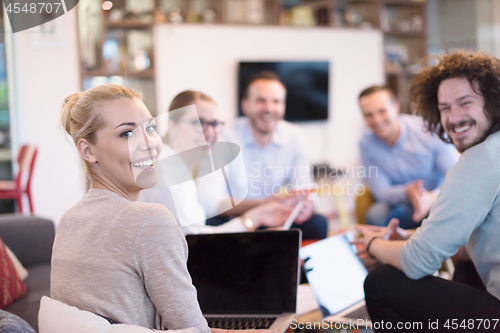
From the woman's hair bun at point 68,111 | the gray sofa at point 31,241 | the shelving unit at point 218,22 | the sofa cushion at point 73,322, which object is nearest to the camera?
the sofa cushion at point 73,322

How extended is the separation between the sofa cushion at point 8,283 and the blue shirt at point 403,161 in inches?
81.2

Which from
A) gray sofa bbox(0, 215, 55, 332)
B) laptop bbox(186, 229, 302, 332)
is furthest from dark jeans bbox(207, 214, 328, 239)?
gray sofa bbox(0, 215, 55, 332)

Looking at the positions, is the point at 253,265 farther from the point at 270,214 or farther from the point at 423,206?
the point at 423,206

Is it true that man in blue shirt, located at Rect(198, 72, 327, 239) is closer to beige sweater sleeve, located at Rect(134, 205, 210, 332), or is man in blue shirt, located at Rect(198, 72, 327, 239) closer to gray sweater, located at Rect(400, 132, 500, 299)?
gray sweater, located at Rect(400, 132, 500, 299)

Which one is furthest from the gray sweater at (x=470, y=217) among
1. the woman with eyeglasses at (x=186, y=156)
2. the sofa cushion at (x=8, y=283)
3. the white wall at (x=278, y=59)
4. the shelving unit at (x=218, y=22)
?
the white wall at (x=278, y=59)

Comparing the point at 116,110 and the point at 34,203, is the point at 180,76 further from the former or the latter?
the point at 116,110

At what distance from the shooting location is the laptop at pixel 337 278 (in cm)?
149

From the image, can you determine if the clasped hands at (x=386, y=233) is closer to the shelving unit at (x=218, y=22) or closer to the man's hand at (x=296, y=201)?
the man's hand at (x=296, y=201)

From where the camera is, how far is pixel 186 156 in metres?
1.27

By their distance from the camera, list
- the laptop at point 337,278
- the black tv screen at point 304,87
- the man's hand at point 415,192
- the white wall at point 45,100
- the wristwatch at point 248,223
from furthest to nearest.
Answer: the black tv screen at point 304,87
the white wall at point 45,100
the man's hand at point 415,192
the wristwatch at point 248,223
the laptop at point 337,278

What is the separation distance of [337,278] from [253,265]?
41 cm

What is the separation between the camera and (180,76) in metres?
4.32

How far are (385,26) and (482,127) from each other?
14.1 ft

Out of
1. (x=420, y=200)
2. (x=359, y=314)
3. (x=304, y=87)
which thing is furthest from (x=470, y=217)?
(x=304, y=87)
